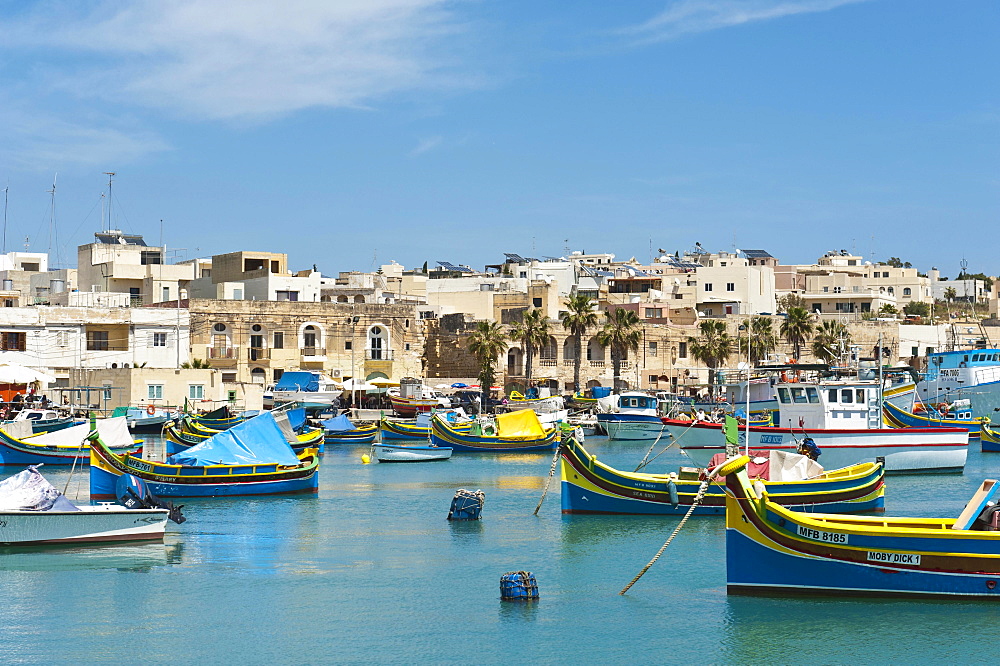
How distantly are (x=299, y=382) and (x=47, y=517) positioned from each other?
42757 millimetres

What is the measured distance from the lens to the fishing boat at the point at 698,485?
2781 centimetres

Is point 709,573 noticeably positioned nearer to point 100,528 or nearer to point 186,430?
point 100,528

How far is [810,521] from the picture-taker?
62.6ft

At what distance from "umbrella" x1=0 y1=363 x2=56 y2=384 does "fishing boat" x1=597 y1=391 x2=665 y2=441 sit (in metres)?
27.5

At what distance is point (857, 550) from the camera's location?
1905 centimetres

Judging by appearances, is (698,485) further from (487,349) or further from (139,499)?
(487,349)

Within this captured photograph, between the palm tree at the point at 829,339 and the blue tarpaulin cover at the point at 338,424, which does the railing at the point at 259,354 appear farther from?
the palm tree at the point at 829,339

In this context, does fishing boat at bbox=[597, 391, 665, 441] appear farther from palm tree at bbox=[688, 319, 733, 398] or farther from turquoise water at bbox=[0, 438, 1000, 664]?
turquoise water at bbox=[0, 438, 1000, 664]

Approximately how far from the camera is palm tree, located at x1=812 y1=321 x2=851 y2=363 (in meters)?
82.9

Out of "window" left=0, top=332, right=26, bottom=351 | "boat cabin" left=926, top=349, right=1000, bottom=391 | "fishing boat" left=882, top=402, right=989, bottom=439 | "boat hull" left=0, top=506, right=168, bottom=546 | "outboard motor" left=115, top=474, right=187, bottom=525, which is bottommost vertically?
"boat hull" left=0, top=506, right=168, bottom=546

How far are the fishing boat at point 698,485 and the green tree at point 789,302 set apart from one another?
7111 cm

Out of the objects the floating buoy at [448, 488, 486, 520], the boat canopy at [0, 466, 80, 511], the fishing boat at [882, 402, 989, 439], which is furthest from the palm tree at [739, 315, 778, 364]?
the boat canopy at [0, 466, 80, 511]

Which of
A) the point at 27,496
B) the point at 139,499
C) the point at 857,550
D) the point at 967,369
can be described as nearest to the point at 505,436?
the point at 967,369

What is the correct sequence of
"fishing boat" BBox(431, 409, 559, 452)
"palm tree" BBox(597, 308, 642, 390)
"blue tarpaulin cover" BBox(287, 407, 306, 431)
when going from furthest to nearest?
"palm tree" BBox(597, 308, 642, 390) < "fishing boat" BBox(431, 409, 559, 452) < "blue tarpaulin cover" BBox(287, 407, 306, 431)
